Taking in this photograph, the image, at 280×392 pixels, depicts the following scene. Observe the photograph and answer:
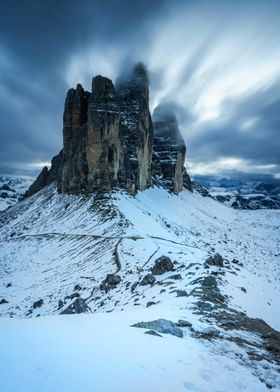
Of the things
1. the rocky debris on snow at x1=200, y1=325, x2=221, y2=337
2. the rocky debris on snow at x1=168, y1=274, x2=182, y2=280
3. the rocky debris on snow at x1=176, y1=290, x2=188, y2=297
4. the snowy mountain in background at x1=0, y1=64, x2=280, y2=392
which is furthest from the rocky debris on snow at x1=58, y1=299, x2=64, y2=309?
the rocky debris on snow at x1=200, y1=325, x2=221, y2=337

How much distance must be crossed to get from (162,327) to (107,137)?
168ft

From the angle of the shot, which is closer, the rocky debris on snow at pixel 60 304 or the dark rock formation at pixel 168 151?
the rocky debris on snow at pixel 60 304

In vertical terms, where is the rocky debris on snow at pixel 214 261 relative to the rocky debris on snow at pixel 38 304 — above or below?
above

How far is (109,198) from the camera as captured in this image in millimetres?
51719

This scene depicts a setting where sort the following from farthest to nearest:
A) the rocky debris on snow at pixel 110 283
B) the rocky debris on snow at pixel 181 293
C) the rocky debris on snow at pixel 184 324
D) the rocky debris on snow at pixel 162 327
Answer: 1. the rocky debris on snow at pixel 110 283
2. the rocky debris on snow at pixel 181 293
3. the rocky debris on snow at pixel 184 324
4. the rocky debris on snow at pixel 162 327

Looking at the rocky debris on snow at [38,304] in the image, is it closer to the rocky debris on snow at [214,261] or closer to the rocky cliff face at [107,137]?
the rocky debris on snow at [214,261]

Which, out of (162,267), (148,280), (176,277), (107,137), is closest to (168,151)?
(107,137)

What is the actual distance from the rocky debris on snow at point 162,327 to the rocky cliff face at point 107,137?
154 feet

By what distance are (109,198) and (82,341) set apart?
45051 mm

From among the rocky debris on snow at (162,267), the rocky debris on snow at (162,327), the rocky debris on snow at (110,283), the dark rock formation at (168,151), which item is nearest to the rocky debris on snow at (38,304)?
the rocky debris on snow at (110,283)

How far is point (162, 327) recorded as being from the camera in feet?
29.8

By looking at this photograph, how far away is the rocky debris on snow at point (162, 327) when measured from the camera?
8.93 m

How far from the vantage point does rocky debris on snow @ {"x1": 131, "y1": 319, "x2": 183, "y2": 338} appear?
29.3 ft

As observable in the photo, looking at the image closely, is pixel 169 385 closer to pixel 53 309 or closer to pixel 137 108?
pixel 53 309
